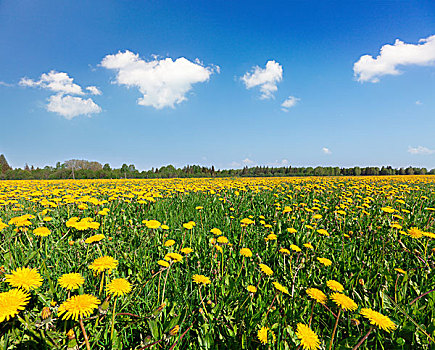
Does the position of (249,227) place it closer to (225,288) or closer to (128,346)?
(225,288)

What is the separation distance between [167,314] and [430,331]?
6.10ft

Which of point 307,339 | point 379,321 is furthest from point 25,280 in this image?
point 379,321

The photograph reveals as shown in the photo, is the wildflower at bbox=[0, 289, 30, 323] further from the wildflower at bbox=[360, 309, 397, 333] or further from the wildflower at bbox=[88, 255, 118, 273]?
the wildflower at bbox=[360, 309, 397, 333]

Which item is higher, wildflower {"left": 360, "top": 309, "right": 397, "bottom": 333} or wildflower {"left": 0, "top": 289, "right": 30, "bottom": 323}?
wildflower {"left": 0, "top": 289, "right": 30, "bottom": 323}

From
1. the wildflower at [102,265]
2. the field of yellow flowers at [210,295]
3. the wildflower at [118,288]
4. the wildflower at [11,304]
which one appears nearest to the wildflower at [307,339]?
the field of yellow flowers at [210,295]

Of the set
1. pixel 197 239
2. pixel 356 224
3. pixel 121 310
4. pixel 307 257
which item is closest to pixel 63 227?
pixel 197 239

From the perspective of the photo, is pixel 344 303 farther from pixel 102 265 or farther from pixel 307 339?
pixel 102 265

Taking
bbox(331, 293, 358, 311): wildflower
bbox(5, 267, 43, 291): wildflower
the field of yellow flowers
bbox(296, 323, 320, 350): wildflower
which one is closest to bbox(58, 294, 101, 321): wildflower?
the field of yellow flowers

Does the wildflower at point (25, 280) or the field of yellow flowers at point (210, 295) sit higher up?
the wildflower at point (25, 280)

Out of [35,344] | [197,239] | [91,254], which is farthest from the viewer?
[197,239]

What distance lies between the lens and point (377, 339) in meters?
1.45

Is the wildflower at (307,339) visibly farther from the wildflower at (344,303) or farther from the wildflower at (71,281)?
the wildflower at (71,281)

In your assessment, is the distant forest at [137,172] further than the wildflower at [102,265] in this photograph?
Yes

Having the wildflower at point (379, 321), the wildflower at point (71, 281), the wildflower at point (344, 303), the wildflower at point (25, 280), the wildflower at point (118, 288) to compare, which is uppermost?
the wildflower at point (25, 280)
